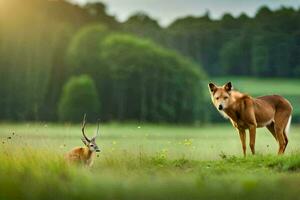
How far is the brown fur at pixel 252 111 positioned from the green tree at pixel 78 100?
196 feet

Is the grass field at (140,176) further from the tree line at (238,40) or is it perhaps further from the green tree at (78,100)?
the tree line at (238,40)

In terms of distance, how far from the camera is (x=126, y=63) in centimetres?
9038

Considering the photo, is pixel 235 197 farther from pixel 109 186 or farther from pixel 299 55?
pixel 299 55

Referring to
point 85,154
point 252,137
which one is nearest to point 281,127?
point 252,137

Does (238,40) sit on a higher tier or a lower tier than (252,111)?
higher

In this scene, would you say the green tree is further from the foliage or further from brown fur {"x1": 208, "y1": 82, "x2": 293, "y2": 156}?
brown fur {"x1": 208, "y1": 82, "x2": 293, "y2": 156}

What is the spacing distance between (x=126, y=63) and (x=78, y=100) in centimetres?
975

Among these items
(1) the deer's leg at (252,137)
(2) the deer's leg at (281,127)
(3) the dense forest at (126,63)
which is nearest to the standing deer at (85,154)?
(1) the deer's leg at (252,137)

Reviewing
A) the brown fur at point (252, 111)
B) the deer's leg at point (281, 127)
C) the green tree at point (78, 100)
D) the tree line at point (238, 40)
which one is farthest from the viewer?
the tree line at point (238, 40)

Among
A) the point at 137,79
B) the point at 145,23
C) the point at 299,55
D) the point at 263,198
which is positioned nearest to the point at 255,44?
the point at 299,55

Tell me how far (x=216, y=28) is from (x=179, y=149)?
87.7 meters

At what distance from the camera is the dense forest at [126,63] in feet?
277

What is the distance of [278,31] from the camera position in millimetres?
96750

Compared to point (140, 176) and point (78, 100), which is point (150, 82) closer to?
point (78, 100)
